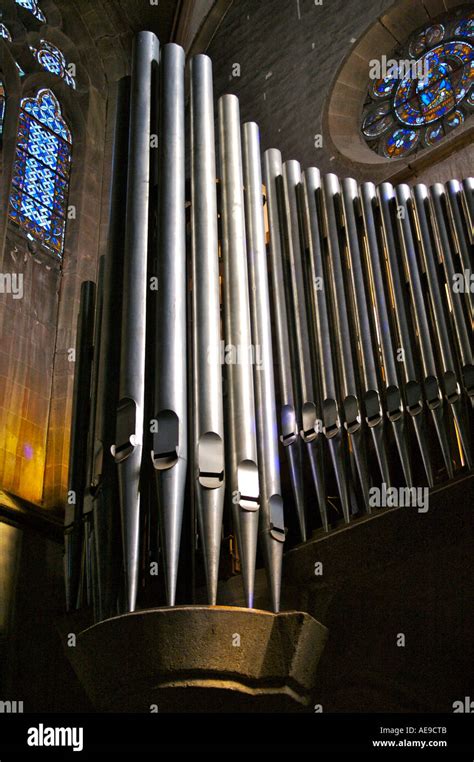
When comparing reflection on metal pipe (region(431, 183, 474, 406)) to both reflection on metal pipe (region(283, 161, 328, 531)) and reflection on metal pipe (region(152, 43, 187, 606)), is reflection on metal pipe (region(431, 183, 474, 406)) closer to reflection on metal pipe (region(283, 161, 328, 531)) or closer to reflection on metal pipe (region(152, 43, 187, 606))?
reflection on metal pipe (region(283, 161, 328, 531))

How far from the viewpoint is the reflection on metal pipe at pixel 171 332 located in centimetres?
561

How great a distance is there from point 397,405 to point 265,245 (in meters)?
2.08

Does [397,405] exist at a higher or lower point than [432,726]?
higher

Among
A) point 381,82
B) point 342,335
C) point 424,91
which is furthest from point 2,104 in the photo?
A: point 342,335

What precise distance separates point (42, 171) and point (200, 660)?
8.47m

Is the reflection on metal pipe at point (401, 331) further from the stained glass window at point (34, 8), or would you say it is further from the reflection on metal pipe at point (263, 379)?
the stained glass window at point (34, 8)

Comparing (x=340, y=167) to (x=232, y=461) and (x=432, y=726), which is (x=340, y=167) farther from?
(x=432, y=726)

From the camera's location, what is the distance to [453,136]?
414 inches

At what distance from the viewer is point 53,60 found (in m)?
13.1

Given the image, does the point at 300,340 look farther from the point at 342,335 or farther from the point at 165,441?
the point at 165,441

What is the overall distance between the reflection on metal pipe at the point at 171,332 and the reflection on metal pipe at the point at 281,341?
101cm

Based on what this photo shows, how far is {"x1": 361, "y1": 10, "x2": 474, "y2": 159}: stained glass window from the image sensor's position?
446 inches

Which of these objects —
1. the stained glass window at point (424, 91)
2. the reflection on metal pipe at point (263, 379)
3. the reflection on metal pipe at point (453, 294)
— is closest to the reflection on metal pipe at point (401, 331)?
the reflection on metal pipe at point (453, 294)

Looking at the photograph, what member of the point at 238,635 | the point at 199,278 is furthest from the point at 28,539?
the point at 238,635
